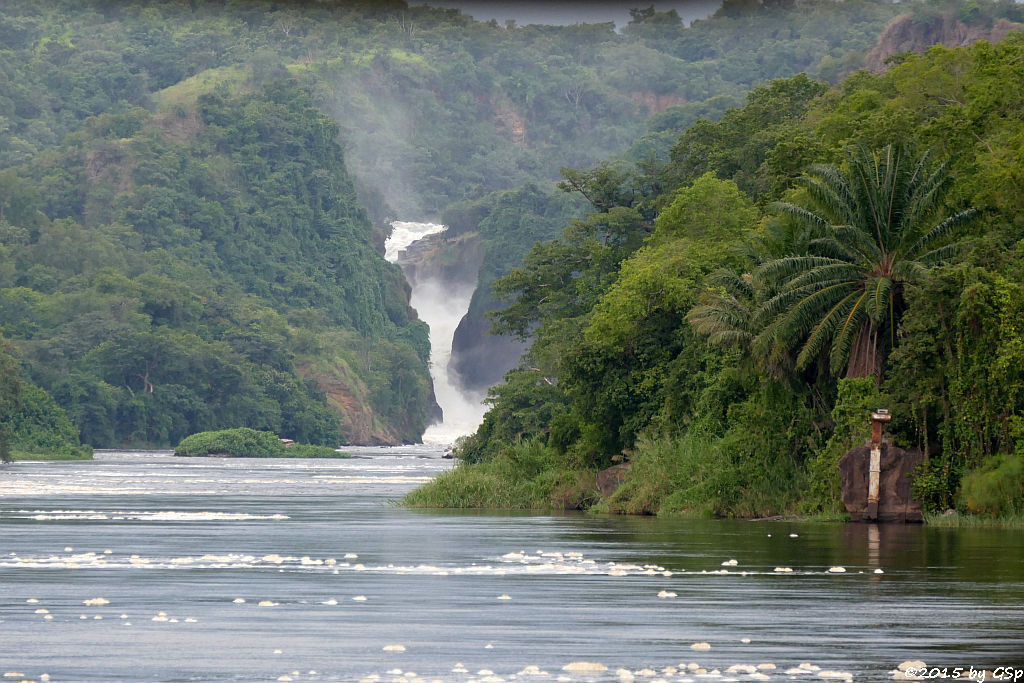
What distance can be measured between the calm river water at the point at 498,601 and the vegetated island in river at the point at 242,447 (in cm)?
9395

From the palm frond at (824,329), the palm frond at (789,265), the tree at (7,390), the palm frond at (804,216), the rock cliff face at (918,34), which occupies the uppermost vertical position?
→ the rock cliff face at (918,34)

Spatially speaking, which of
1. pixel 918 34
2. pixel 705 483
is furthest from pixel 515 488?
pixel 918 34

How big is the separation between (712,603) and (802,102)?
6293 centimetres

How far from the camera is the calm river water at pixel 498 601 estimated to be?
15.9 metres

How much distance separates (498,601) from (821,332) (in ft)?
70.3

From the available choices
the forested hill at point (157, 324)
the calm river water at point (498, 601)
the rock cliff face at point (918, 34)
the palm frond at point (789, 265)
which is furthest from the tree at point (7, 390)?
the rock cliff face at point (918, 34)

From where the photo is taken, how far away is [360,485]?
70750 mm

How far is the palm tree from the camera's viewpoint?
40.8 m

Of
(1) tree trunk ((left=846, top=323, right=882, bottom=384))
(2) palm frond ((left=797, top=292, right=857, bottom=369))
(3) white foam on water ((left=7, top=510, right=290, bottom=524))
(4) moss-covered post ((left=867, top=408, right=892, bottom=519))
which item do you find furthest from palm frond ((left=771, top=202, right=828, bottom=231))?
(3) white foam on water ((left=7, top=510, right=290, bottom=524))

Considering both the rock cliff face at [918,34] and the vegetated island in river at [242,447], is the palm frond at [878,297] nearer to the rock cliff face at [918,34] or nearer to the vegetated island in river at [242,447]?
the vegetated island in river at [242,447]

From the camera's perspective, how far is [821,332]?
4091 centimetres

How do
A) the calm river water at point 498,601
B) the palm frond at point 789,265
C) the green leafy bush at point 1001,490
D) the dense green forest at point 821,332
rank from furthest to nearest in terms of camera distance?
1. the palm frond at point 789,265
2. the dense green forest at point 821,332
3. the green leafy bush at point 1001,490
4. the calm river water at point 498,601

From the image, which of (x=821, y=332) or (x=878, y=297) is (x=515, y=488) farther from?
(x=878, y=297)

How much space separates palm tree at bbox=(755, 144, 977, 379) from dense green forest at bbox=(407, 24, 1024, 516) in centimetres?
5
